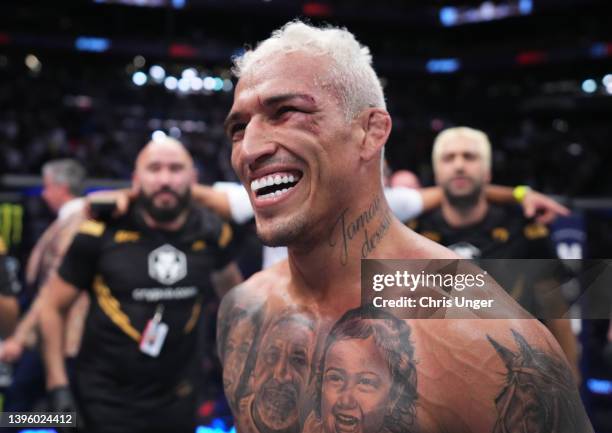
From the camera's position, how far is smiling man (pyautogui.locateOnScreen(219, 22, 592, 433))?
44.8 inches

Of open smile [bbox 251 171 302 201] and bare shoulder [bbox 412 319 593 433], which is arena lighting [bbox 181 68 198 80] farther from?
bare shoulder [bbox 412 319 593 433]

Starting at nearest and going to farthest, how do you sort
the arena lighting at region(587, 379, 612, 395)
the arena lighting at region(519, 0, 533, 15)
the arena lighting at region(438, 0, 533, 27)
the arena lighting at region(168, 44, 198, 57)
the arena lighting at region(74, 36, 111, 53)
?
the arena lighting at region(587, 379, 612, 395)
the arena lighting at region(74, 36, 111, 53)
the arena lighting at region(168, 44, 198, 57)
the arena lighting at region(519, 0, 533, 15)
the arena lighting at region(438, 0, 533, 27)

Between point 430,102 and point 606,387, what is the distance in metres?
15.9

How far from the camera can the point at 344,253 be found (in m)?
1.42

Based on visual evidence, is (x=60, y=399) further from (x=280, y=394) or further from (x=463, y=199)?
(x=463, y=199)

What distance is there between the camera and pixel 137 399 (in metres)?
2.97

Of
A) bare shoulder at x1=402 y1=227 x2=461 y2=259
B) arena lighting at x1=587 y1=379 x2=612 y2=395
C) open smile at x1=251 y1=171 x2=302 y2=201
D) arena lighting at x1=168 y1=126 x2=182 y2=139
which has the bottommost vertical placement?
arena lighting at x1=587 y1=379 x2=612 y2=395

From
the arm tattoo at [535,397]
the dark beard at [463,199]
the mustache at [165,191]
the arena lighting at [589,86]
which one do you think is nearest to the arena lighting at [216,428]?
the mustache at [165,191]

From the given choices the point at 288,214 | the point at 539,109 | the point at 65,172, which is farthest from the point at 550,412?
the point at 539,109

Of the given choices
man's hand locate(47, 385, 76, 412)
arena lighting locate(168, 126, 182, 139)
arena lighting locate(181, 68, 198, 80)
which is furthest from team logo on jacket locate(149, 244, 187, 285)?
arena lighting locate(181, 68, 198, 80)

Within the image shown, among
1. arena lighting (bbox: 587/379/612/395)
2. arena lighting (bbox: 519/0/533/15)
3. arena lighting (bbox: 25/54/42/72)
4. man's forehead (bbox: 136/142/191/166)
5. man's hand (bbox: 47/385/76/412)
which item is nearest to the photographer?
man's hand (bbox: 47/385/76/412)

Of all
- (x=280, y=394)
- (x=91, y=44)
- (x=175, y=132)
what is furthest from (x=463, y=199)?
(x=91, y=44)

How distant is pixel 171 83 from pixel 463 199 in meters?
15.0

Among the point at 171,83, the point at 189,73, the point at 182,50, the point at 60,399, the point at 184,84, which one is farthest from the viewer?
the point at 189,73
